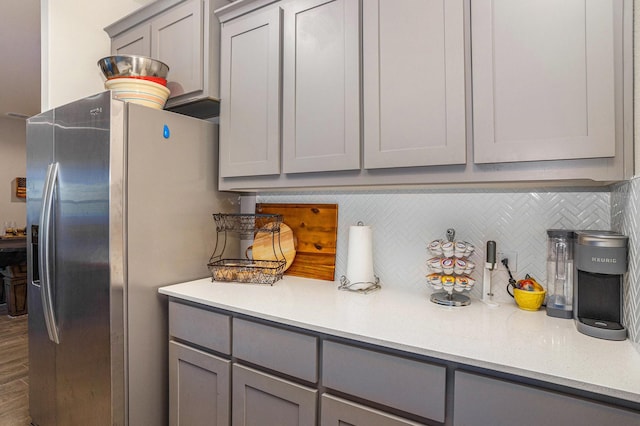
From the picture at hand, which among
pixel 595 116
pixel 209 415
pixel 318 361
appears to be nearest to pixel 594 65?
pixel 595 116

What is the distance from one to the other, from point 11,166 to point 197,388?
6.49 m

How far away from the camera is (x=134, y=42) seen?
2.18 metres

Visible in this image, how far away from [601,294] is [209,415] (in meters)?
1.56

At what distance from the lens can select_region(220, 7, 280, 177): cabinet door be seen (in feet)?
5.45

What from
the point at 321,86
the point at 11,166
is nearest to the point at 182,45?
the point at 321,86

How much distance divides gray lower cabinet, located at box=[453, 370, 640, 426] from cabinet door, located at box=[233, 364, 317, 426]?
1.65 feet

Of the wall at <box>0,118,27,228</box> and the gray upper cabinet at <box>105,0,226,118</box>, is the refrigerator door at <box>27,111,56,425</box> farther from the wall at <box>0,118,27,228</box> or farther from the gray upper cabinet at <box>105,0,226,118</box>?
the wall at <box>0,118,27,228</box>

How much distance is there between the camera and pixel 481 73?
117 cm

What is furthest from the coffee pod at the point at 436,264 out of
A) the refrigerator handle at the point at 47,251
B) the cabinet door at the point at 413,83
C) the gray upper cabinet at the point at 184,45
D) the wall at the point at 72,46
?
the wall at the point at 72,46

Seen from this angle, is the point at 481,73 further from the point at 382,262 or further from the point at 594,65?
the point at 382,262

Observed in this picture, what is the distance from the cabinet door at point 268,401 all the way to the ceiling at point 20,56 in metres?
3.08

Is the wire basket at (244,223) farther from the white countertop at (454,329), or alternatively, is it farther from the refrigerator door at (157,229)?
the white countertop at (454,329)

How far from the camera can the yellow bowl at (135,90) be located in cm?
170

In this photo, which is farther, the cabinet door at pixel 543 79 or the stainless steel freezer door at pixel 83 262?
the stainless steel freezer door at pixel 83 262
